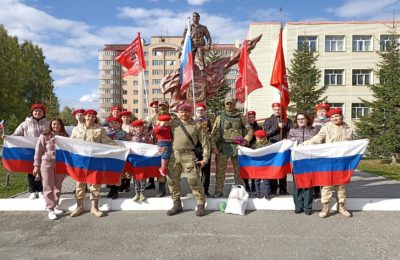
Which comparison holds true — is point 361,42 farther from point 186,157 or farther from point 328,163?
point 186,157

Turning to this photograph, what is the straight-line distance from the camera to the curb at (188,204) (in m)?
5.66

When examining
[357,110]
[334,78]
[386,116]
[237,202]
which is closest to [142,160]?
[237,202]

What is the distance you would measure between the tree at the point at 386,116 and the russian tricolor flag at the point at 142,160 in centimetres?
1458

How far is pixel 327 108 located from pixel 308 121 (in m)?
0.55

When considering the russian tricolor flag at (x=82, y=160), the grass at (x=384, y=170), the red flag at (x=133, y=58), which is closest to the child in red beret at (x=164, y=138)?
the russian tricolor flag at (x=82, y=160)

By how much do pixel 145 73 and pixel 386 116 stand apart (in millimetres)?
55746

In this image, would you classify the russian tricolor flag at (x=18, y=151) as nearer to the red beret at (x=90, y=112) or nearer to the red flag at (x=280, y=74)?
the red beret at (x=90, y=112)

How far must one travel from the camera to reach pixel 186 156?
18.1 ft

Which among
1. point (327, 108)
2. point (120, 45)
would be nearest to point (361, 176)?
point (327, 108)

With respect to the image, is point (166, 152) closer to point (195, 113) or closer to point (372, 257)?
point (195, 113)

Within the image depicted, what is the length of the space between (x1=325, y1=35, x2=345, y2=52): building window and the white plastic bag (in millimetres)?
30908

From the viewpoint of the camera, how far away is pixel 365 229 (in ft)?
15.6

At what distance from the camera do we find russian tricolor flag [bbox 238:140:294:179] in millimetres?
6039

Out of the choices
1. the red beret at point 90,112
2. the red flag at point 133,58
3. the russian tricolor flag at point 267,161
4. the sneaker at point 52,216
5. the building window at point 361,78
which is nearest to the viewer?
the sneaker at point 52,216
